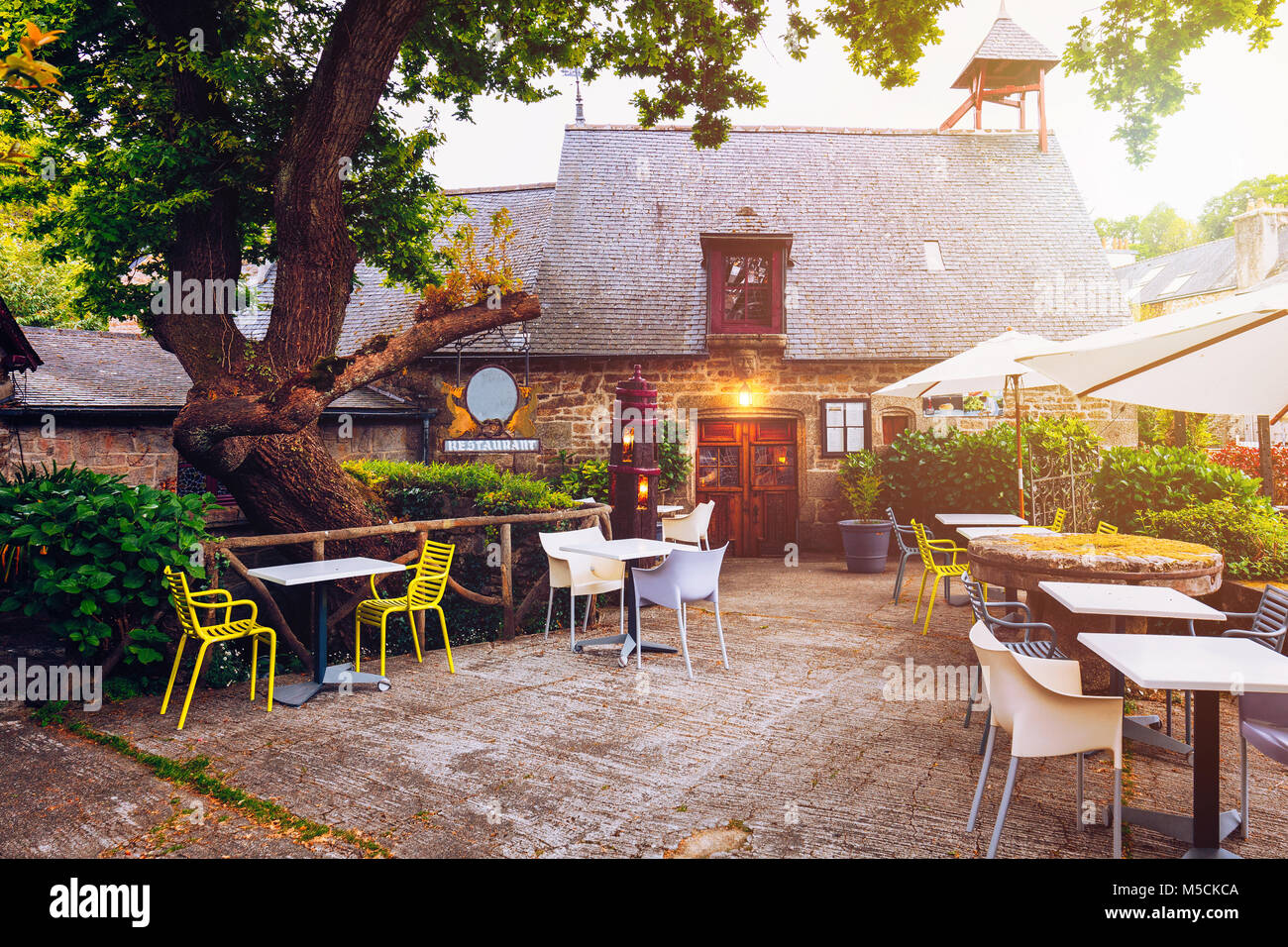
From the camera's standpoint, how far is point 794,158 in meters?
14.6

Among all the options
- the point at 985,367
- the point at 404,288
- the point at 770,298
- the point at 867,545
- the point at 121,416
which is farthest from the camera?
the point at 404,288

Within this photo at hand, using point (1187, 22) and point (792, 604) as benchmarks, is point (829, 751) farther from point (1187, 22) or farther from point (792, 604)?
point (1187, 22)

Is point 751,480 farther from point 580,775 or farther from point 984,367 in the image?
point 580,775

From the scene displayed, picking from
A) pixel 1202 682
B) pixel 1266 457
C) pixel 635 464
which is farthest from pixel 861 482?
pixel 1202 682

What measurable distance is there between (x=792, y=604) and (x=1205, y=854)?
525cm

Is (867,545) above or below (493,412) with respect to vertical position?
below

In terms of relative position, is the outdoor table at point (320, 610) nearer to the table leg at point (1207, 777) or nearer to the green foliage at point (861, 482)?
the table leg at point (1207, 777)

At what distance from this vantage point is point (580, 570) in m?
6.46

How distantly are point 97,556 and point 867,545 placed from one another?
837cm

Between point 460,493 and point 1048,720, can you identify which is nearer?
point 1048,720

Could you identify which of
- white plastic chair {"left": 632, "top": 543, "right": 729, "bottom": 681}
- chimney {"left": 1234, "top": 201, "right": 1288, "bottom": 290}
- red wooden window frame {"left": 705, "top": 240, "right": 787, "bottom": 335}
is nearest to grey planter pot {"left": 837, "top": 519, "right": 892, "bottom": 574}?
red wooden window frame {"left": 705, "top": 240, "right": 787, "bottom": 335}

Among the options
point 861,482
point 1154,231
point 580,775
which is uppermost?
point 1154,231
